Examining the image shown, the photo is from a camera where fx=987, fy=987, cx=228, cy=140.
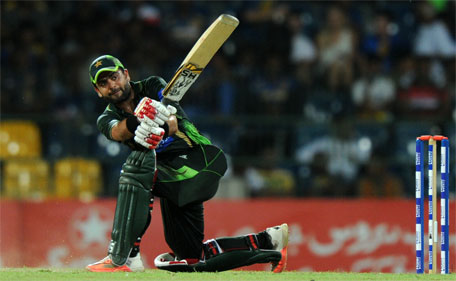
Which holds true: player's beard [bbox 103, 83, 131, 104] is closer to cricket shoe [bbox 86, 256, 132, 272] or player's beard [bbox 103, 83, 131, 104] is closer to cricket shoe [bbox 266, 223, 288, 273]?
cricket shoe [bbox 86, 256, 132, 272]

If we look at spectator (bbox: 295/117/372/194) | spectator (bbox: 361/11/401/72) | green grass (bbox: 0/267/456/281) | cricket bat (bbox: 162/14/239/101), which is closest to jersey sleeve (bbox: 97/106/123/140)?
cricket bat (bbox: 162/14/239/101)

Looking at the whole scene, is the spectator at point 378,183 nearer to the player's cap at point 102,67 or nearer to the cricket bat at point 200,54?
the cricket bat at point 200,54

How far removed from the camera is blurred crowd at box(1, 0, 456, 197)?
36.0ft

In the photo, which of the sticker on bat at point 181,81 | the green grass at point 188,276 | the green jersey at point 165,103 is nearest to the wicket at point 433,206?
the green grass at point 188,276

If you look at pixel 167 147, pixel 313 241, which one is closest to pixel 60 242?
pixel 313 241

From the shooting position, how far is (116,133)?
599 centimetres

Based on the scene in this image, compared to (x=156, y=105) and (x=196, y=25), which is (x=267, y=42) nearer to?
(x=196, y=25)

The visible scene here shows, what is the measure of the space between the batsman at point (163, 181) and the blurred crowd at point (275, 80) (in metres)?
4.36

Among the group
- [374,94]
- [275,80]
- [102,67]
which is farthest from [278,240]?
[374,94]

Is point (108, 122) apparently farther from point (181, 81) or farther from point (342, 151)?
point (342, 151)

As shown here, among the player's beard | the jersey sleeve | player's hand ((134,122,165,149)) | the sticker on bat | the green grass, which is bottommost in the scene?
the green grass

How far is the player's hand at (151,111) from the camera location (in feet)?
19.2

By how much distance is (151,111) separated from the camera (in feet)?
19.2

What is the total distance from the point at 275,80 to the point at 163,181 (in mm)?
5757
